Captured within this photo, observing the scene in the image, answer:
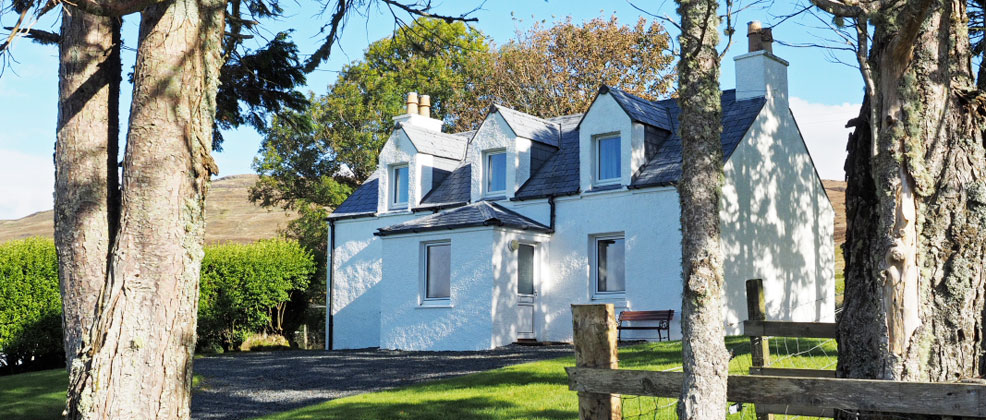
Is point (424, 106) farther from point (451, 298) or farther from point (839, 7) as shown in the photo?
point (839, 7)

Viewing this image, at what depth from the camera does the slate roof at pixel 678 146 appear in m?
19.0

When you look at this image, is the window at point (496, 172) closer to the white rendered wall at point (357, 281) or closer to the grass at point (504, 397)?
the white rendered wall at point (357, 281)

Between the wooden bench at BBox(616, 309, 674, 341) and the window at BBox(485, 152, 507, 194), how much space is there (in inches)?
205

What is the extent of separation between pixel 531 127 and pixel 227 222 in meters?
77.1

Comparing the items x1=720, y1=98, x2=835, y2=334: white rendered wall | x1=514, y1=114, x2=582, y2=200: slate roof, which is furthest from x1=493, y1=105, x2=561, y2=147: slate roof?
x1=720, y1=98, x2=835, y2=334: white rendered wall

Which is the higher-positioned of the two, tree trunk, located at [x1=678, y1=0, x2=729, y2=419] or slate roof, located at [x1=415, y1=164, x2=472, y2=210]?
slate roof, located at [x1=415, y1=164, x2=472, y2=210]

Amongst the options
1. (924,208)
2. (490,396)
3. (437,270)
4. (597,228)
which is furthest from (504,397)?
(437,270)

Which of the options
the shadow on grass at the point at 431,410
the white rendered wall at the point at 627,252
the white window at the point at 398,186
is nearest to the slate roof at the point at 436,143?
the white window at the point at 398,186

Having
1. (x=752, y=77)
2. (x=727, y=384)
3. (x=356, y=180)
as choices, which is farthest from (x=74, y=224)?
(x=356, y=180)

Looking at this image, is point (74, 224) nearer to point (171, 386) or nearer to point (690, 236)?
point (171, 386)

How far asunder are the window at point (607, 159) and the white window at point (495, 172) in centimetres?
290

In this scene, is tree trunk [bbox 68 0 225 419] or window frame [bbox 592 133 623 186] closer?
tree trunk [bbox 68 0 225 419]

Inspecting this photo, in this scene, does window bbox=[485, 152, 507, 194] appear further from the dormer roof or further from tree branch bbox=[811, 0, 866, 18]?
tree branch bbox=[811, 0, 866, 18]

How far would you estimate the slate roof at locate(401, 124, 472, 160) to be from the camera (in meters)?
24.2
